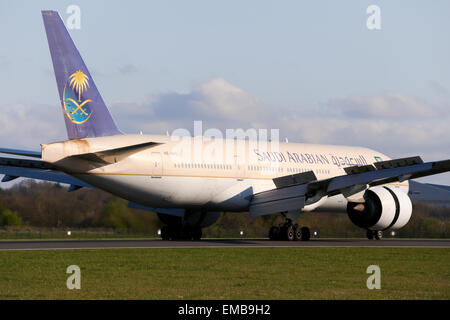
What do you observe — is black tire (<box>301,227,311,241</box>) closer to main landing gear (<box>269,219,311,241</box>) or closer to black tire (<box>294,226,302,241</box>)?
main landing gear (<box>269,219,311,241</box>)

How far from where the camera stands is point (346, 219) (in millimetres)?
43531

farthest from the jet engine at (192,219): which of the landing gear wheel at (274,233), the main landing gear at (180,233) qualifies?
the landing gear wheel at (274,233)

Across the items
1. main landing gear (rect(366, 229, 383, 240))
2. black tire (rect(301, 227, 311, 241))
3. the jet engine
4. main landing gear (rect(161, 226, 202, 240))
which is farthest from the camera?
main landing gear (rect(366, 229, 383, 240))

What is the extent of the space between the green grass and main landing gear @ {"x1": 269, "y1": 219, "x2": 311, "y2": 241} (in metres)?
6.71

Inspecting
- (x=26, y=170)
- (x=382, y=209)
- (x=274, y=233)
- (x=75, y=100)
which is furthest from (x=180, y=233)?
(x=75, y=100)

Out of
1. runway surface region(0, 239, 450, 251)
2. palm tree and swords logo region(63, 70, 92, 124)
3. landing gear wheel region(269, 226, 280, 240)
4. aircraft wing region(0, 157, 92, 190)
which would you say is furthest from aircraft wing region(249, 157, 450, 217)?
palm tree and swords logo region(63, 70, 92, 124)

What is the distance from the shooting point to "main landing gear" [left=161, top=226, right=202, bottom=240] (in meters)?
34.0

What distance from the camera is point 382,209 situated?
3222 cm

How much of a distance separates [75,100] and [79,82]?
2.28 feet

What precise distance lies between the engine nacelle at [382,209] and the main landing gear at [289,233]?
2858 millimetres

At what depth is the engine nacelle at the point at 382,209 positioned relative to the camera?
106 ft
